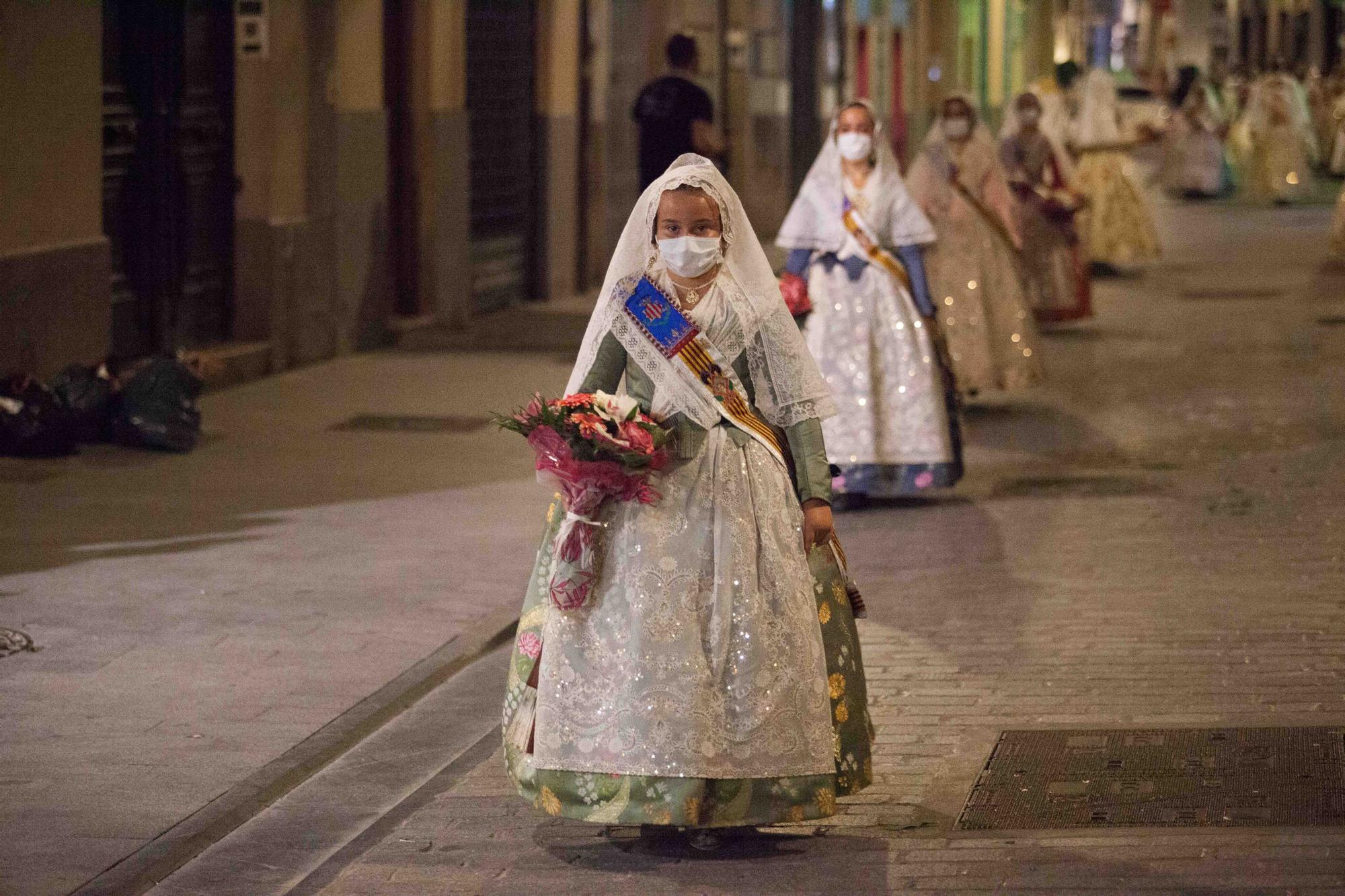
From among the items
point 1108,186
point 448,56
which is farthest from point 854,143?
point 1108,186

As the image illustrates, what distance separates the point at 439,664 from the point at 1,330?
210 inches

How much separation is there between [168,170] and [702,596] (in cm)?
965

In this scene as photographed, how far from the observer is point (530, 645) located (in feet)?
18.7

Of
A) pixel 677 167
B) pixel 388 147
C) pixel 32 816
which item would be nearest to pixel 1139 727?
pixel 677 167

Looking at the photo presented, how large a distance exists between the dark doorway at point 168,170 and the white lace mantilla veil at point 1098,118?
10.3 meters

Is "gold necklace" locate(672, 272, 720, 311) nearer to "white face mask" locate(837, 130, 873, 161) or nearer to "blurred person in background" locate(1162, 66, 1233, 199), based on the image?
"white face mask" locate(837, 130, 873, 161)

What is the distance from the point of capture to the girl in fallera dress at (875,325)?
10555 mm

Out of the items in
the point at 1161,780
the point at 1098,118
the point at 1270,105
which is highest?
the point at 1270,105

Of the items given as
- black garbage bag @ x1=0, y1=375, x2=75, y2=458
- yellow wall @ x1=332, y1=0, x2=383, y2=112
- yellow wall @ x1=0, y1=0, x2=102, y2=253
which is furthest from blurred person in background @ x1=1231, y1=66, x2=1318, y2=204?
black garbage bag @ x1=0, y1=375, x2=75, y2=458

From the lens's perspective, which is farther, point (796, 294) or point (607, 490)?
point (796, 294)

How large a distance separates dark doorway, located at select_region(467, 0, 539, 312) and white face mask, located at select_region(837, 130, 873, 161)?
8908mm

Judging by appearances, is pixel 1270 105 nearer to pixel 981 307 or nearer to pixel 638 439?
pixel 981 307

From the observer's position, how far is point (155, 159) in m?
14.3

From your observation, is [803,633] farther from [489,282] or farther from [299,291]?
[489,282]
